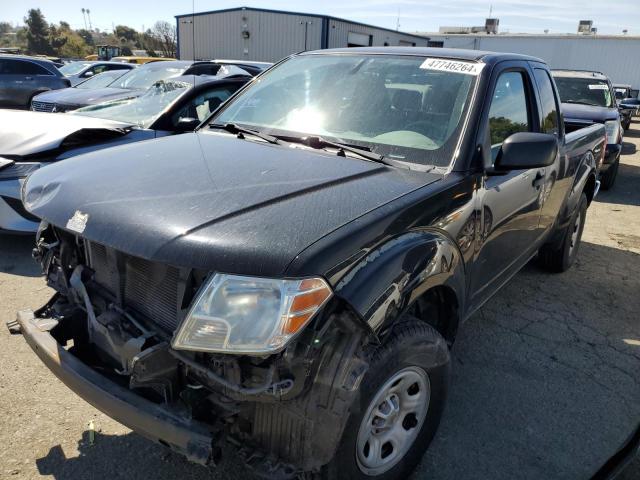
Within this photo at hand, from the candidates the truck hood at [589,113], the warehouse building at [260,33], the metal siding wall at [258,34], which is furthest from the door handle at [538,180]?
the metal siding wall at [258,34]

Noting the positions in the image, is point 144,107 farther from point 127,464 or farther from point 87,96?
point 127,464

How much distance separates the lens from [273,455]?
1828mm

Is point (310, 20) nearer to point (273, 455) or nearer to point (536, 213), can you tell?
point (536, 213)

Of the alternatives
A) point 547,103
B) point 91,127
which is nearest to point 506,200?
point 547,103

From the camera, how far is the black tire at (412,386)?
1.87m

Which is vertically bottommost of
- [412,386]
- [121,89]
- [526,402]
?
[526,402]

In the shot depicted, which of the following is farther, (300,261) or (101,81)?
(101,81)

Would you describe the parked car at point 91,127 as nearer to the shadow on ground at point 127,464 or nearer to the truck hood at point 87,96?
the truck hood at point 87,96

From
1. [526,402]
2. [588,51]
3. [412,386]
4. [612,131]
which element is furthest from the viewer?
[588,51]

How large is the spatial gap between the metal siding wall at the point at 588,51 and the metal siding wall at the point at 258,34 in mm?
11774

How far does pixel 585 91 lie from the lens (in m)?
10.0

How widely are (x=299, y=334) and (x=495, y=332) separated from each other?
2.56 metres

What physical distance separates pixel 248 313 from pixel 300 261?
→ 0.24m

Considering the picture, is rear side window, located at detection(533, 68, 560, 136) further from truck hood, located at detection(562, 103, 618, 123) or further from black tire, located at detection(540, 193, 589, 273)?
truck hood, located at detection(562, 103, 618, 123)
